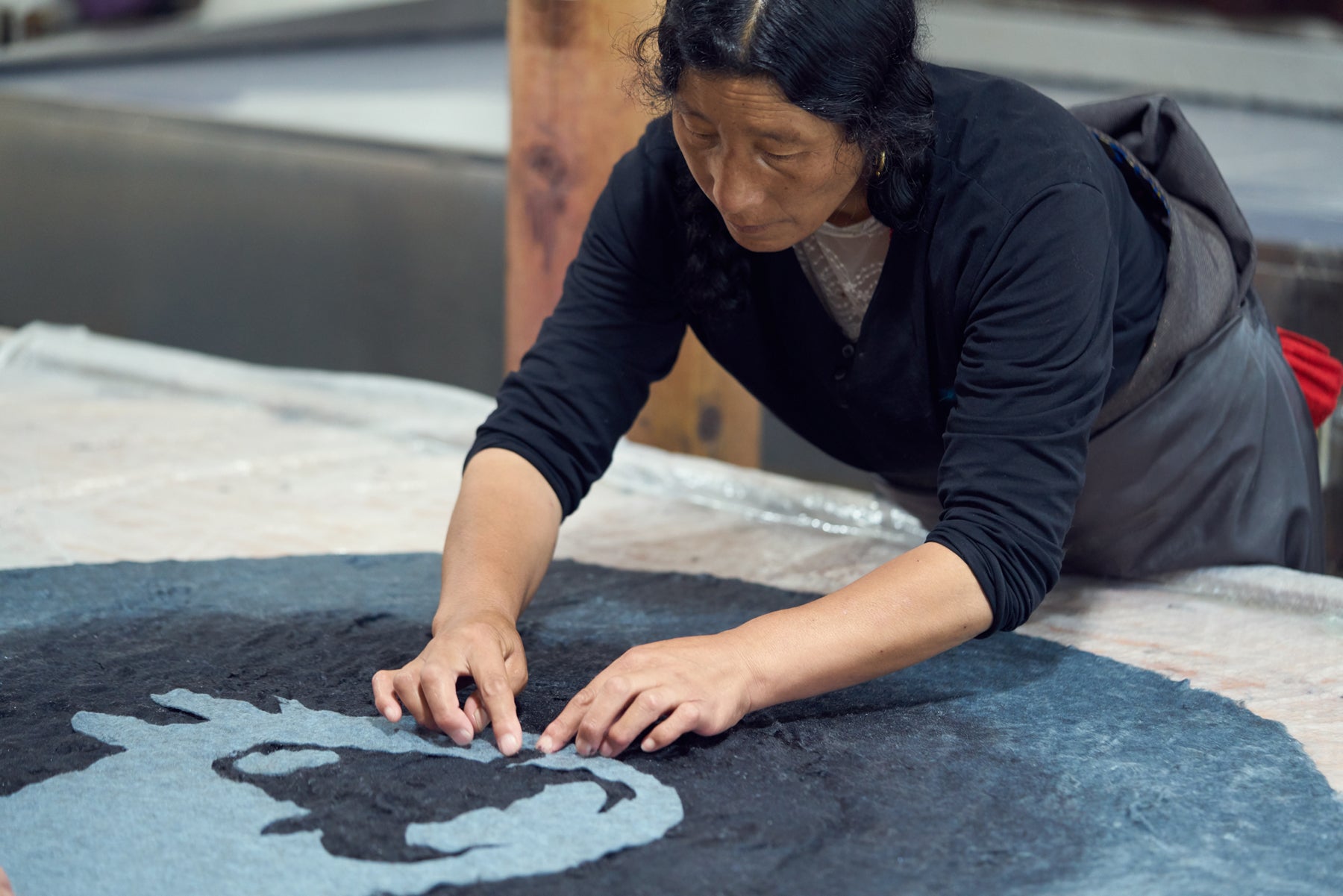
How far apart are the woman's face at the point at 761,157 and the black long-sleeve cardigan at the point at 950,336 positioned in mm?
82

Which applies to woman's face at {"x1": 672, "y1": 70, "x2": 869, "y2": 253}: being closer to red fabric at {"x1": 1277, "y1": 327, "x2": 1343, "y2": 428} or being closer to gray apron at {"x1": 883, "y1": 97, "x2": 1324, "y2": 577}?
gray apron at {"x1": 883, "y1": 97, "x2": 1324, "y2": 577}

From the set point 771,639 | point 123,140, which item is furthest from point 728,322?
point 123,140

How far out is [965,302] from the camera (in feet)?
3.51

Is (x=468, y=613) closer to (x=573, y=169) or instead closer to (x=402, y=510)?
(x=402, y=510)

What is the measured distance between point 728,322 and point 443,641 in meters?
0.41

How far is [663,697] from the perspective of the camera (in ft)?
3.02

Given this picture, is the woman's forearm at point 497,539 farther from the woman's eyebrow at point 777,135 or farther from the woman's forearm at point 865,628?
the woman's eyebrow at point 777,135

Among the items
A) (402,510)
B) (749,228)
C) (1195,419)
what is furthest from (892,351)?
(402,510)

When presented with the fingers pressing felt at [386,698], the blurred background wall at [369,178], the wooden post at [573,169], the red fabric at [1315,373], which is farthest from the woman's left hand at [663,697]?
the blurred background wall at [369,178]

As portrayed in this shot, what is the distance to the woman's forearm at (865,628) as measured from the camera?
962 millimetres

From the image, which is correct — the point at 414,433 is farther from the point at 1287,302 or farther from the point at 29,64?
the point at 29,64

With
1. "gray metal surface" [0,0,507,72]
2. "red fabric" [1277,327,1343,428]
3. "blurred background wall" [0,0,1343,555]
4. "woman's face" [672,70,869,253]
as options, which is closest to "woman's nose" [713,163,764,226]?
"woman's face" [672,70,869,253]

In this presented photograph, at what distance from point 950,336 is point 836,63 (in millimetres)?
280

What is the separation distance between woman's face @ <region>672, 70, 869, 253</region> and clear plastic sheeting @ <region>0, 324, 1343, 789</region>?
1.66 ft
